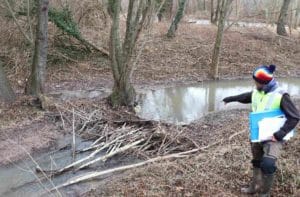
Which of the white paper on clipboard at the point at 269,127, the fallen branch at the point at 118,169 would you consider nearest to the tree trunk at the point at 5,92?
the fallen branch at the point at 118,169

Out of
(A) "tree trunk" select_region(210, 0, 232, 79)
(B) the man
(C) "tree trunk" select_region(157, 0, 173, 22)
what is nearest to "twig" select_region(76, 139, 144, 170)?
(B) the man

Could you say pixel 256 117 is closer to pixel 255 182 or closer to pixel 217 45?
pixel 255 182

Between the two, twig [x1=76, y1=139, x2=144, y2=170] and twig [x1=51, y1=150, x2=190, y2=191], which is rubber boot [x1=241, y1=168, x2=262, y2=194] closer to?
twig [x1=51, y1=150, x2=190, y2=191]

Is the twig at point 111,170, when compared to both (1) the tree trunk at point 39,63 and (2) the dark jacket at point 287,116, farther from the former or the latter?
(1) the tree trunk at point 39,63

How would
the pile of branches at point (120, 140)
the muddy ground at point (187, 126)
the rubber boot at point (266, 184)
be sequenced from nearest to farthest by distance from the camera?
1. the rubber boot at point (266, 184)
2. the muddy ground at point (187, 126)
3. the pile of branches at point (120, 140)

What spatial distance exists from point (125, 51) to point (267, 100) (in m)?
7.18

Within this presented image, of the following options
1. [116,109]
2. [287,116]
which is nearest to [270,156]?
[287,116]

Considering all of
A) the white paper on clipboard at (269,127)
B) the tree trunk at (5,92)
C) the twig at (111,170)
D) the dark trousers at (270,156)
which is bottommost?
the twig at (111,170)

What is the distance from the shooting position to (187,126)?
10672mm

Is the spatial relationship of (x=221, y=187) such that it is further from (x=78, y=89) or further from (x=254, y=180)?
(x=78, y=89)

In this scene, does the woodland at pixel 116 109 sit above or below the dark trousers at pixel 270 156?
below

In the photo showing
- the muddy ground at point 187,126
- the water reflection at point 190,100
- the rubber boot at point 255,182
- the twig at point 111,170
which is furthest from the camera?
the water reflection at point 190,100

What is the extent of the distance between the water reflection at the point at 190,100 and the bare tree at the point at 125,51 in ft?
2.62

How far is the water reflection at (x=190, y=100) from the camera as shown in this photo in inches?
500
